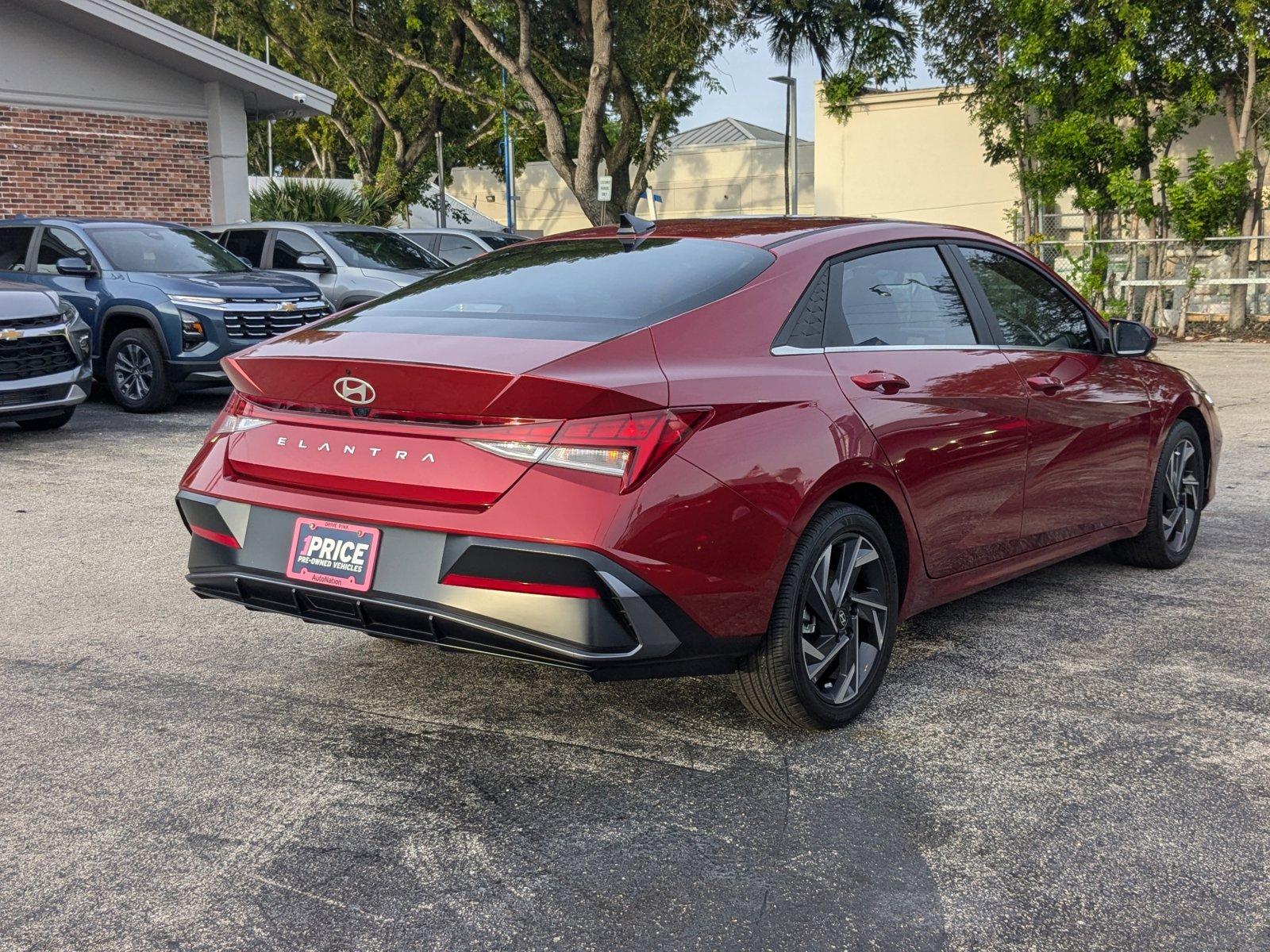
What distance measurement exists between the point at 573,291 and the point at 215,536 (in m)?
1.30

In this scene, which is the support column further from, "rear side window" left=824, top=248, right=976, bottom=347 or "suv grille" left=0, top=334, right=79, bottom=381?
"rear side window" left=824, top=248, right=976, bottom=347

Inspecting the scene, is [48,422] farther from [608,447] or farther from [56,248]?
[608,447]

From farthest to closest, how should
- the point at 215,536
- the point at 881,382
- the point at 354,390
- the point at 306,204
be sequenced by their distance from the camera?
the point at 306,204 → the point at 881,382 → the point at 215,536 → the point at 354,390

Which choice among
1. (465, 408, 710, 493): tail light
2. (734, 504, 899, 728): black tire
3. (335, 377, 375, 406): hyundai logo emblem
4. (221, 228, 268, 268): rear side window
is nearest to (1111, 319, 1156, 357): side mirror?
(734, 504, 899, 728): black tire

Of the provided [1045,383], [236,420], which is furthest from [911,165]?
[236,420]

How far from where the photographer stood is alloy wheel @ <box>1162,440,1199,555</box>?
243 inches

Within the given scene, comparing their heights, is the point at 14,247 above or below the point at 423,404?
above

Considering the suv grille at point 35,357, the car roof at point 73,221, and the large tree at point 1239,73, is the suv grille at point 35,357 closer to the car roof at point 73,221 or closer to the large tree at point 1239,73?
the car roof at point 73,221

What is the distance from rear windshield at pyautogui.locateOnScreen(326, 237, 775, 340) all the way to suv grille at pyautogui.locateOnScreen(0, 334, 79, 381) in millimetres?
6538

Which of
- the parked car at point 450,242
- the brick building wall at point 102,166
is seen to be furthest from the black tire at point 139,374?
the brick building wall at point 102,166

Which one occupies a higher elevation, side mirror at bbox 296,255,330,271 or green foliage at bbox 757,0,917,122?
green foliage at bbox 757,0,917,122

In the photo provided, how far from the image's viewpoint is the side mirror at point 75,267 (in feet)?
40.0

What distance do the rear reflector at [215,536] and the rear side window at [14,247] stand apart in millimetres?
10118

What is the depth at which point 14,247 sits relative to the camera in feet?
43.1
